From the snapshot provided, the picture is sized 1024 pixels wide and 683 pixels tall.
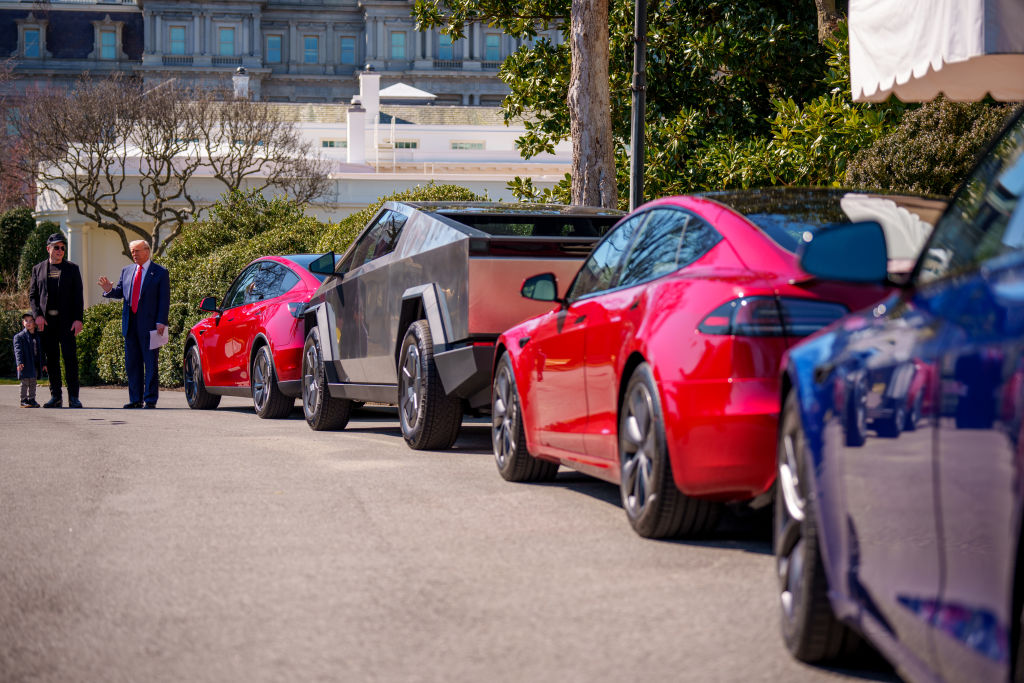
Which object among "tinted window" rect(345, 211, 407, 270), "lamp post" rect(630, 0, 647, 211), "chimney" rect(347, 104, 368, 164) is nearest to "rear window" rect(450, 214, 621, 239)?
"tinted window" rect(345, 211, 407, 270)

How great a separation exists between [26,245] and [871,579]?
51330 mm

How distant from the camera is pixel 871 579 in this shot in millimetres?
3338

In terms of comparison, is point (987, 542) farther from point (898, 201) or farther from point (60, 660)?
point (898, 201)

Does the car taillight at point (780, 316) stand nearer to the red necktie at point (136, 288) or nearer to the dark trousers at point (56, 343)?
the red necktie at point (136, 288)

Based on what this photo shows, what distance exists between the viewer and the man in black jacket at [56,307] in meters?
16.5

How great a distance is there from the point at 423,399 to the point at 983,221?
640 centimetres

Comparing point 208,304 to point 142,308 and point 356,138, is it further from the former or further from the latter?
point 356,138

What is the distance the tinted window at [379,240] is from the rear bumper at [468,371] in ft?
5.66

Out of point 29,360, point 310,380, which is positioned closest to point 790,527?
point 310,380

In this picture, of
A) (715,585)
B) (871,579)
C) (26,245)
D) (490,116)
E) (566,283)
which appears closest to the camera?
Answer: (871,579)

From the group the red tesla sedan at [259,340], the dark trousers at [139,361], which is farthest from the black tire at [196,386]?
the dark trousers at [139,361]

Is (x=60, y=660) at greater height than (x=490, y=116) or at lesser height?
lesser

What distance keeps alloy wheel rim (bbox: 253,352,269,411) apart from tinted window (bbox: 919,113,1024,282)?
10.7m

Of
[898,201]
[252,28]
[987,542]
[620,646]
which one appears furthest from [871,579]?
[252,28]
